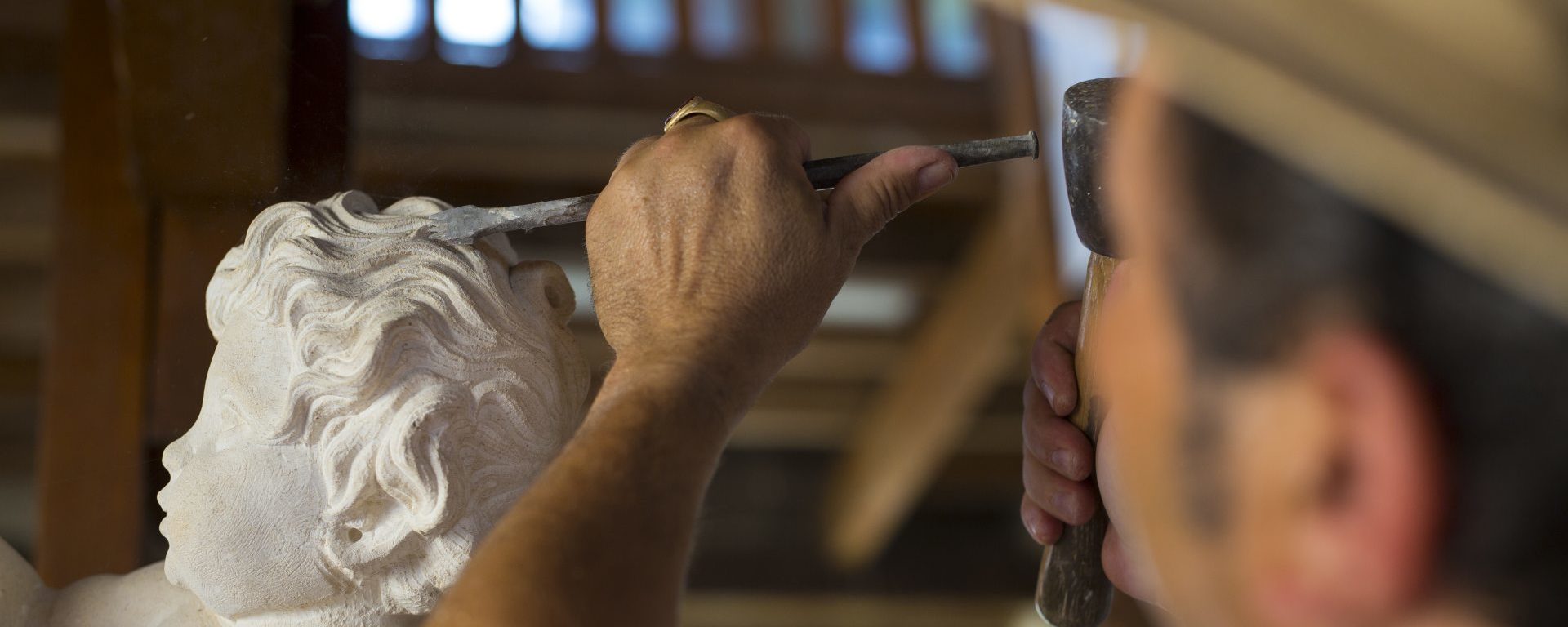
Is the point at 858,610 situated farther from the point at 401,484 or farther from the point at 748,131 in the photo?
the point at 748,131

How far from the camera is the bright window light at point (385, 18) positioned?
4.27 ft

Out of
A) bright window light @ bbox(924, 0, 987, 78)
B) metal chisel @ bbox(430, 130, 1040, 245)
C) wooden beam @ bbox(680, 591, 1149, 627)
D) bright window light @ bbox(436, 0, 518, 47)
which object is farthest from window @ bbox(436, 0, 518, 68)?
wooden beam @ bbox(680, 591, 1149, 627)

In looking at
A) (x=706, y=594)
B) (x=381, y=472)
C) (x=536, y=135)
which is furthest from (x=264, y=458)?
(x=706, y=594)

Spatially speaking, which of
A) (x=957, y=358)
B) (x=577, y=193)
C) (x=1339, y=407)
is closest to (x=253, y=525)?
(x=1339, y=407)

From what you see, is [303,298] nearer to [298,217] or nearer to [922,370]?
[298,217]

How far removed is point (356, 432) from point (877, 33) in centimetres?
200

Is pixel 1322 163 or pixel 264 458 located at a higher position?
pixel 1322 163

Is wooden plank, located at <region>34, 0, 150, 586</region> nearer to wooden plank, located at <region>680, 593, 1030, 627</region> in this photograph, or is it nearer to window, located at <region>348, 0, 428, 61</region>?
window, located at <region>348, 0, 428, 61</region>

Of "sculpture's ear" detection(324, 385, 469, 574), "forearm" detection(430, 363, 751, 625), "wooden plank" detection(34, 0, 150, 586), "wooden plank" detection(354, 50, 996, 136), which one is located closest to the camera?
"forearm" detection(430, 363, 751, 625)

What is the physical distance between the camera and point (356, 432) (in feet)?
3.36

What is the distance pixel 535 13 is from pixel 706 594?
363 centimetres

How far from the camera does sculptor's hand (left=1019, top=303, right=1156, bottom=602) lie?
1.17 metres

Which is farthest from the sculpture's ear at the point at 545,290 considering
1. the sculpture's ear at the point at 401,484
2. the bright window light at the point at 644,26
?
the bright window light at the point at 644,26

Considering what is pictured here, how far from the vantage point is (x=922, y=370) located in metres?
4.36
